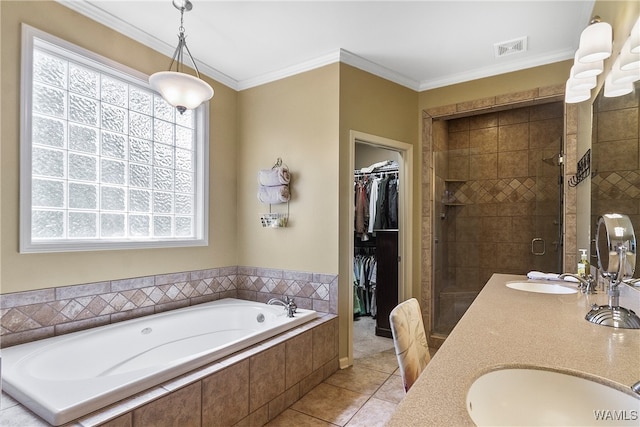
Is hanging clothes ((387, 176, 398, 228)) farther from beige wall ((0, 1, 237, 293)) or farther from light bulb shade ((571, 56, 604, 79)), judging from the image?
light bulb shade ((571, 56, 604, 79))

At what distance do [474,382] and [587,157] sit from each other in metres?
2.02

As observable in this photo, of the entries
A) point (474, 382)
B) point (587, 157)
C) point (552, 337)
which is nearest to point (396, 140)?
point (587, 157)

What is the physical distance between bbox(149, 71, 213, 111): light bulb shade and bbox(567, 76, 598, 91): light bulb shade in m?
2.11

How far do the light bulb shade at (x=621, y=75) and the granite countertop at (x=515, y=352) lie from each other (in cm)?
81

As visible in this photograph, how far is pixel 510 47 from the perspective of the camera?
105 inches

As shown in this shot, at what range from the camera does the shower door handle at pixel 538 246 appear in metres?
3.37

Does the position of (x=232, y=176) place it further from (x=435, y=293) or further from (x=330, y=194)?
(x=435, y=293)

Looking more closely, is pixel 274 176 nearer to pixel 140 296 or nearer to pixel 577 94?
pixel 140 296

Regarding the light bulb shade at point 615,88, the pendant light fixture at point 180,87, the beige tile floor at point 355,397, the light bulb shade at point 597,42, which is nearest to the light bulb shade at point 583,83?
the light bulb shade at point 615,88

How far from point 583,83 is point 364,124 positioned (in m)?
1.58

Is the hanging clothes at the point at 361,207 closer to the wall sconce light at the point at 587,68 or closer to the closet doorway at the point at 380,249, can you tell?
the closet doorway at the point at 380,249

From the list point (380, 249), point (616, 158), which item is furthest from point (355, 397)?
point (616, 158)

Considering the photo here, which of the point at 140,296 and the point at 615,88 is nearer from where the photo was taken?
the point at 615,88

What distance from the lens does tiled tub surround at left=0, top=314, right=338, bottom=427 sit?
137 centimetres
